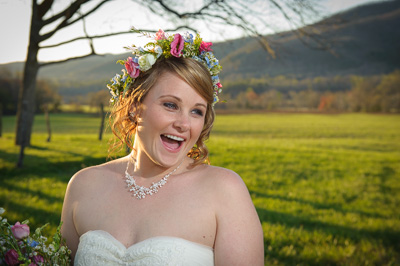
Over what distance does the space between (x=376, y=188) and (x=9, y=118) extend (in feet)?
132

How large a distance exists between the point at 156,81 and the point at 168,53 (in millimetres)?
283

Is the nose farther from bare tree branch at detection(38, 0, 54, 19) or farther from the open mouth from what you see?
bare tree branch at detection(38, 0, 54, 19)

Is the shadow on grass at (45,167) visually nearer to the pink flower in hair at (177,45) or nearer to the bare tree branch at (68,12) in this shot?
the bare tree branch at (68,12)

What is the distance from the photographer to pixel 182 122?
88.8 inches

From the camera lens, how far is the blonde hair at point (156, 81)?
229cm

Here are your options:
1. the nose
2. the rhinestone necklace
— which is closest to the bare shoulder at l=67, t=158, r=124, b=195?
the rhinestone necklace

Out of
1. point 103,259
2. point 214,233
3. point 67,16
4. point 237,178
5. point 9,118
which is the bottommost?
point 9,118

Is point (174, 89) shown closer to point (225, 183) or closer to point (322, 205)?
point (225, 183)

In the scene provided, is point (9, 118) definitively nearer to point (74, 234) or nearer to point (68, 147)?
point (68, 147)

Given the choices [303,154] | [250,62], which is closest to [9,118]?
[303,154]

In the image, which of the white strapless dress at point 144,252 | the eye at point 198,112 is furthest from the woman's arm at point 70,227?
the eye at point 198,112

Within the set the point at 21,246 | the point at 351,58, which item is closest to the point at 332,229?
the point at 21,246

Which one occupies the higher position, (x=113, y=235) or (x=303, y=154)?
(x=113, y=235)

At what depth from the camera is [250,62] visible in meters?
102
